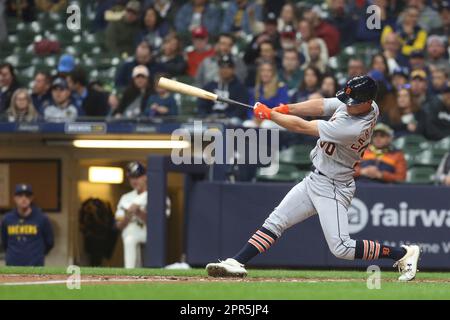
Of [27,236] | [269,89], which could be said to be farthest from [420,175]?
[27,236]

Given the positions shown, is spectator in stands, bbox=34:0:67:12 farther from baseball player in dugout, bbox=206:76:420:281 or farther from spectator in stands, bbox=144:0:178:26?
baseball player in dugout, bbox=206:76:420:281

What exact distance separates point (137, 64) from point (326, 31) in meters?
2.57

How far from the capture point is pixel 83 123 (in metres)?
13.6

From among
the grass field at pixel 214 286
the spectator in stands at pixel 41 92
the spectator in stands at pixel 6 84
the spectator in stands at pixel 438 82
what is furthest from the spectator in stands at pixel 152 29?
the grass field at pixel 214 286

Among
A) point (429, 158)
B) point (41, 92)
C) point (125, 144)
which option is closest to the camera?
point (429, 158)

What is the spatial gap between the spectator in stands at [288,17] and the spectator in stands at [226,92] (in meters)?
1.73

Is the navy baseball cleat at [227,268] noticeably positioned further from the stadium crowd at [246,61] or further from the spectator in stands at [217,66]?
the spectator in stands at [217,66]

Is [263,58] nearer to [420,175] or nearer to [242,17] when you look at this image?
[242,17]

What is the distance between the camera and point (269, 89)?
14188 mm

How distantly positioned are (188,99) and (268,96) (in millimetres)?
1365

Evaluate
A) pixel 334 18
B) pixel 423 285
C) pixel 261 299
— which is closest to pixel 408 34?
pixel 334 18

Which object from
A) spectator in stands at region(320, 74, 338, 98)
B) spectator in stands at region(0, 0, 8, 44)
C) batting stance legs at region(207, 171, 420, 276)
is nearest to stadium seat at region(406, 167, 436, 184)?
spectator in stands at region(320, 74, 338, 98)

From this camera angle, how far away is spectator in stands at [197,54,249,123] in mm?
14062

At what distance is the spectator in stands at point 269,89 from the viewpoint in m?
14.0
